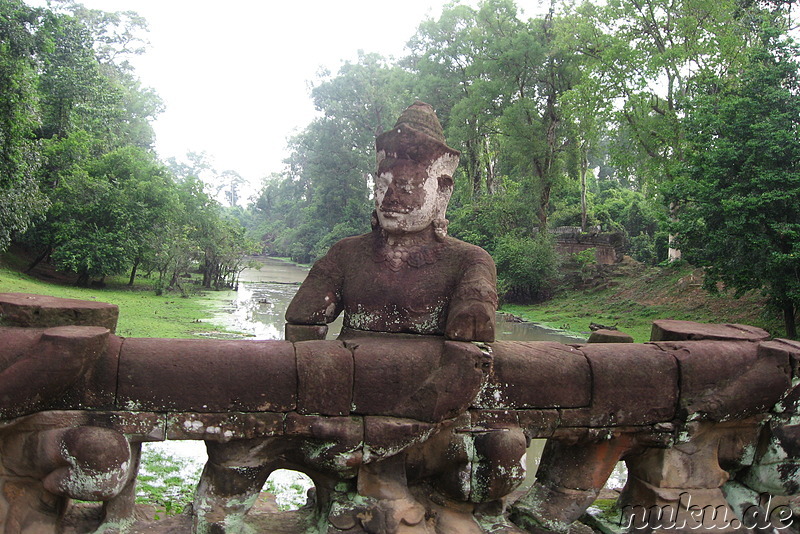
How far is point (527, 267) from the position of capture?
2152 centimetres

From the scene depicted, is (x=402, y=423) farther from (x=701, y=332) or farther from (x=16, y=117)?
(x=16, y=117)

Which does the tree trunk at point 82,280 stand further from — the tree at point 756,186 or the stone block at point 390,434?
the stone block at point 390,434

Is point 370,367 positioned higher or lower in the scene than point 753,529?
higher

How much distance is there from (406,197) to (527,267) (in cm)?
1844

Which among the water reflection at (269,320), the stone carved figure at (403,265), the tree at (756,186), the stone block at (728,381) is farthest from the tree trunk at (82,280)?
the stone block at (728,381)

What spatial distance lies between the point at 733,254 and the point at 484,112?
15.8 m

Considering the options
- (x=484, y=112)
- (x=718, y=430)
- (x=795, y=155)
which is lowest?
(x=718, y=430)

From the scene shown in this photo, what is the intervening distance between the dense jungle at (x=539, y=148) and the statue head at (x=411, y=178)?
838cm

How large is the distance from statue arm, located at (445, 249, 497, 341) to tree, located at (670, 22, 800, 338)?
8.47 metres

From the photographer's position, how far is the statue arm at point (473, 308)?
314cm

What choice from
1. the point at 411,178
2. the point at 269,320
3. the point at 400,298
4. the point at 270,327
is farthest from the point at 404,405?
the point at 269,320

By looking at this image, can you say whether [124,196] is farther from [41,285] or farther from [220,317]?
[220,317]

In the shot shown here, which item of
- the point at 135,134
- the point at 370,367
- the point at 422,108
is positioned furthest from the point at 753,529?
the point at 135,134

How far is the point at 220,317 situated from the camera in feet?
48.6
